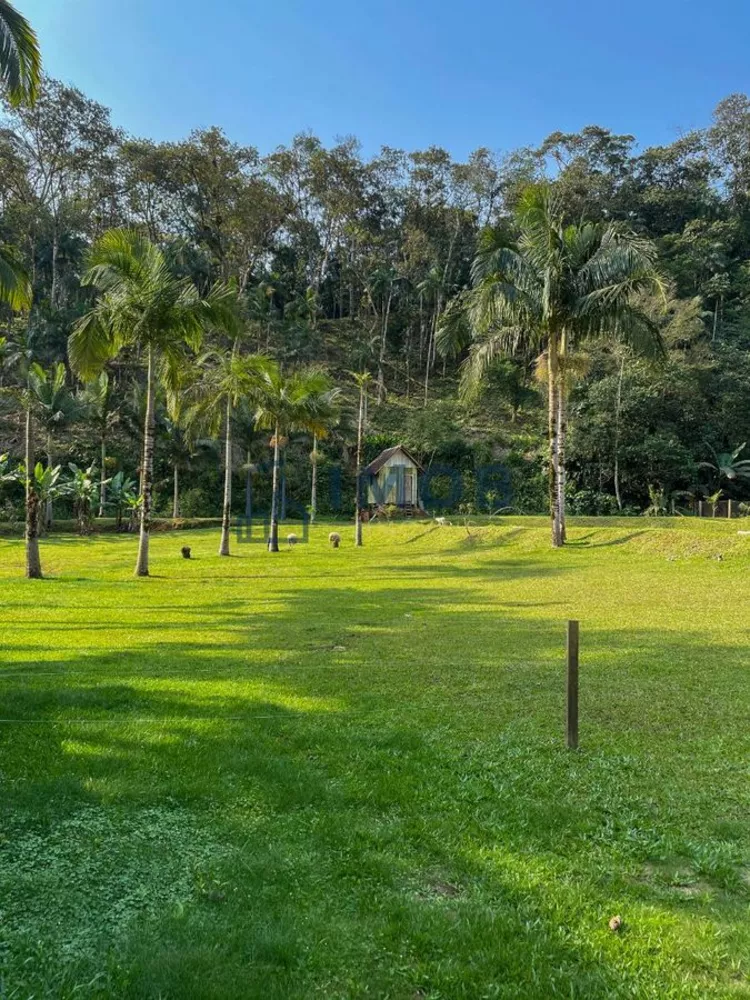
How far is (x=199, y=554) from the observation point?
74.2 ft

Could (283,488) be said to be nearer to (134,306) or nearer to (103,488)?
(103,488)

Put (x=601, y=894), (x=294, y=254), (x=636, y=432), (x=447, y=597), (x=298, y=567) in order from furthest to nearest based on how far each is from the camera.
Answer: (x=294, y=254) < (x=636, y=432) < (x=298, y=567) < (x=447, y=597) < (x=601, y=894)

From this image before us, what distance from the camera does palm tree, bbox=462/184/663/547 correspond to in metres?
18.6

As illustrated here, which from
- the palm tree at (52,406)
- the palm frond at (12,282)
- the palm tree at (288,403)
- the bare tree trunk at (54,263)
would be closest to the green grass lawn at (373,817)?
the palm frond at (12,282)

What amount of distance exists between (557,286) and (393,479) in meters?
18.9

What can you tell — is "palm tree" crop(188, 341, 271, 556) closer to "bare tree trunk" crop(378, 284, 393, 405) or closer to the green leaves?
the green leaves

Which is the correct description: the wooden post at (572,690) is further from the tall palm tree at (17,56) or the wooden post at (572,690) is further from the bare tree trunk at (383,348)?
the bare tree trunk at (383,348)

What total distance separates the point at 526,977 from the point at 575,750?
2571 mm

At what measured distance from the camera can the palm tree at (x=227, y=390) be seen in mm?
21125

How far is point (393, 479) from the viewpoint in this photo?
36.7 meters

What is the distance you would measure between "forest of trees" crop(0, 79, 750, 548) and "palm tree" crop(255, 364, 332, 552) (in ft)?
1.17

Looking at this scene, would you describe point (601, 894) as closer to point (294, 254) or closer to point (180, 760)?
point (180, 760)

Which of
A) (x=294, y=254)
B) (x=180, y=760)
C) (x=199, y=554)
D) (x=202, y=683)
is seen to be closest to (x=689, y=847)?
(x=180, y=760)

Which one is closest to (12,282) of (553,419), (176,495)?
(553,419)
